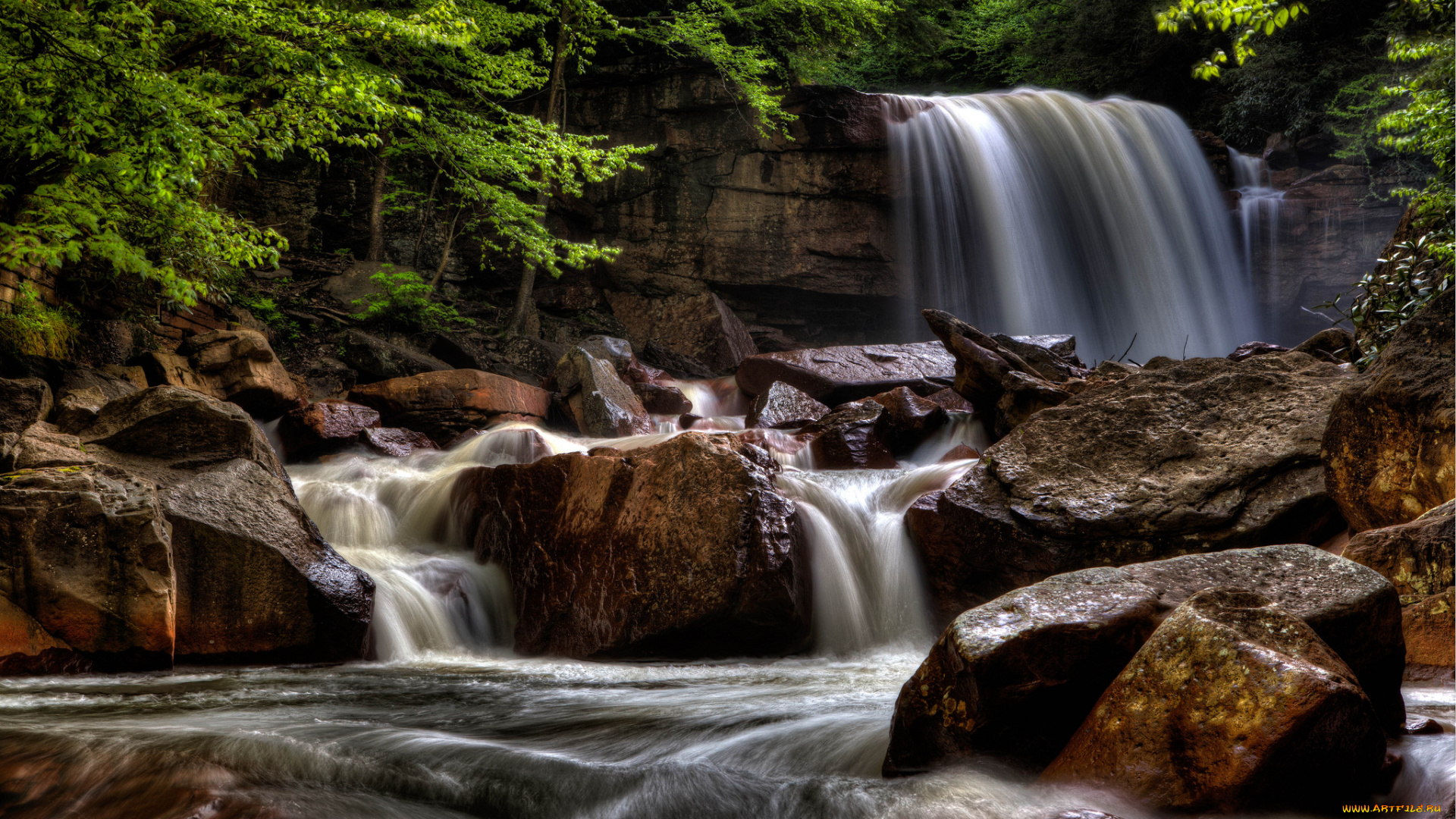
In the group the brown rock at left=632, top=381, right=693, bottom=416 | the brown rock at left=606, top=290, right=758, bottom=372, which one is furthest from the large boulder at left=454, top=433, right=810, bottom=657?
the brown rock at left=606, top=290, right=758, bottom=372

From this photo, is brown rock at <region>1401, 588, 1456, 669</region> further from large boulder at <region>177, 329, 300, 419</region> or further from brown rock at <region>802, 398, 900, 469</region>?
large boulder at <region>177, 329, 300, 419</region>

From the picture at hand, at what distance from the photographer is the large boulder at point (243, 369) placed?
9281mm

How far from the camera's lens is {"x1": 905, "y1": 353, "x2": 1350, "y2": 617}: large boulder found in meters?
5.44

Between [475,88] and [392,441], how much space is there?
5999 millimetres

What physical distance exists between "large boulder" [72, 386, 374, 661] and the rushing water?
28 cm

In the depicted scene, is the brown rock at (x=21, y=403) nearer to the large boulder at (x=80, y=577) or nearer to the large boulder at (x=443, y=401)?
the large boulder at (x=80, y=577)

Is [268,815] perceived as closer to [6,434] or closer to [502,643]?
Result: [502,643]

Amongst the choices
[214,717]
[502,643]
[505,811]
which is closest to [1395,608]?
[505,811]

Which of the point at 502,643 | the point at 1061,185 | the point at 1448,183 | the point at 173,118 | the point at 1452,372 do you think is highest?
the point at 1061,185

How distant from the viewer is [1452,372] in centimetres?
438

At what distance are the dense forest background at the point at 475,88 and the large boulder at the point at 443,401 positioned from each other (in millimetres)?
2312

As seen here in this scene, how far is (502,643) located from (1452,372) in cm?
601

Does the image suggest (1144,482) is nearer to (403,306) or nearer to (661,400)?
(661,400)


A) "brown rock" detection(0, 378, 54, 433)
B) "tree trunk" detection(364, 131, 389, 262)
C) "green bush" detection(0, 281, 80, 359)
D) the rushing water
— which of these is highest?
"tree trunk" detection(364, 131, 389, 262)
